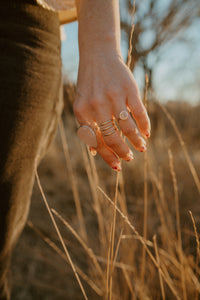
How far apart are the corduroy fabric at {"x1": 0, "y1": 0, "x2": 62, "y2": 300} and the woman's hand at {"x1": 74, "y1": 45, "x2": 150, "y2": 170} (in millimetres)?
161

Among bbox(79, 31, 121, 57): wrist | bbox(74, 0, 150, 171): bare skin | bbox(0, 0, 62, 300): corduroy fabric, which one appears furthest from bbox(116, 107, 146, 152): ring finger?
bbox(0, 0, 62, 300): corduroy fabric

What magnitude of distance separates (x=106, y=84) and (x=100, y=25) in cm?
12

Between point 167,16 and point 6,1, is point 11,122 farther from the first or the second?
point 167,16

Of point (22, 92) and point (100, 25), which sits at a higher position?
point (100, 25)

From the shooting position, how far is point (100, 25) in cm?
45

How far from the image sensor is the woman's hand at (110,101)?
413mm

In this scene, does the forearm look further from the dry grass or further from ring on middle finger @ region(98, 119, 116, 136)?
the dry grass

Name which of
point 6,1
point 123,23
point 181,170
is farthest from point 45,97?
point 123,23

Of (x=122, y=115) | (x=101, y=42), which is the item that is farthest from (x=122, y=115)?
(x=101, y=42)

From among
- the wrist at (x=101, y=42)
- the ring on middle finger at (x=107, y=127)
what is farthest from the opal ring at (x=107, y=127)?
the wrist at (x=101, y=42)

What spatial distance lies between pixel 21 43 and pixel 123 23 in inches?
179

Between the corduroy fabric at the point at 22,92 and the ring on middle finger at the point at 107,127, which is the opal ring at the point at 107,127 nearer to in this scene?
the ring on middle finger at the point at 107,127

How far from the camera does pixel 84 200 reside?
89.4 inches

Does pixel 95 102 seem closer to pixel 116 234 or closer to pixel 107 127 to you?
Result: pixel 107 127
